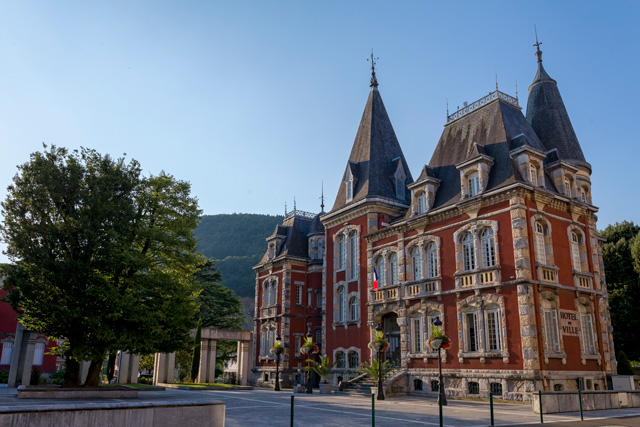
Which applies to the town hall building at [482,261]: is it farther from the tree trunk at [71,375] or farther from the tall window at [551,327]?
the tree trunk at [71,375]

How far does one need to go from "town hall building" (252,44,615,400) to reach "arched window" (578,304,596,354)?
7cm

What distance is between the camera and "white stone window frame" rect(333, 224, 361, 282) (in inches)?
1484

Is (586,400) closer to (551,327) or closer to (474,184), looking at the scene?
(551,327)

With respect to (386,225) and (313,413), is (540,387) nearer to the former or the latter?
(313,413)

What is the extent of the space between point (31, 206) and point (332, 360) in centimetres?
2329

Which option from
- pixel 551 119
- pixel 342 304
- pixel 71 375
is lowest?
pixel 71 375

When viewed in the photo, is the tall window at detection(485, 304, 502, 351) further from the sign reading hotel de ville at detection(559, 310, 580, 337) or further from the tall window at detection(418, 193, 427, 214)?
the tall window at detection(418, 193, 427, 214)

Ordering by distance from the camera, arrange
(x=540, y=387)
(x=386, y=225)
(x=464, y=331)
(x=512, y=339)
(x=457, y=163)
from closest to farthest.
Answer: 1. (x=540, y=387)
2. (x=512, y=339)
3. (x=464, y=331)
4. (x=457, y=163)
5. (x=386, y=225)

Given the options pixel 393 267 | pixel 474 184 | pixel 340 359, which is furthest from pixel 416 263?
pixel 340 359

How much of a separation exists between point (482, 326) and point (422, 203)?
9.17 metres

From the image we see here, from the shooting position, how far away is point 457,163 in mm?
32344

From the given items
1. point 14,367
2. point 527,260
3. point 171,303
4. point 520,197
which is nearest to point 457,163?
point 520,197

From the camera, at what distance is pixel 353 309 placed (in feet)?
123

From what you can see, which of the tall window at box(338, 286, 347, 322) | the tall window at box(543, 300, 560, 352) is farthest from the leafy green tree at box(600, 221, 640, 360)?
the tall window at box(338, 286, 347, 322)
